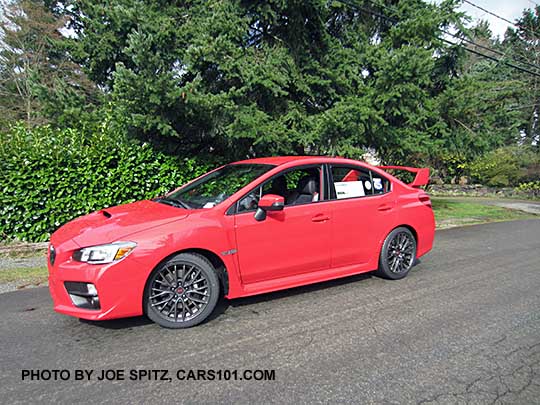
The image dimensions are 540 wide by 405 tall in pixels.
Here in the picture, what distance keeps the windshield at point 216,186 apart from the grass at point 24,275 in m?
2.31

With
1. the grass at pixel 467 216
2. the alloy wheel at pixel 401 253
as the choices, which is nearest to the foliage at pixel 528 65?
the grass at pixel 467 216

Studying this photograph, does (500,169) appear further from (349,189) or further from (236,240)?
(236,240)

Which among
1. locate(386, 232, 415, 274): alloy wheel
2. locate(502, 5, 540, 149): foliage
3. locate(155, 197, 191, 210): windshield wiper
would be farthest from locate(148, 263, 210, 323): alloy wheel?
locate(502, 5, 540, 149): foliage

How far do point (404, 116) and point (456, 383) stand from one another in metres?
7.13

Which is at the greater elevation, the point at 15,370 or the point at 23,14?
the point at 23,14

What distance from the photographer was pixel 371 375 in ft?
8.37

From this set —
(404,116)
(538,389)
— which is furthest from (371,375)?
(404,116)

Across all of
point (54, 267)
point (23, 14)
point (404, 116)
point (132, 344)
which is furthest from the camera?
point (23, 14)

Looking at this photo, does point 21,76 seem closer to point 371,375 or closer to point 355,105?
point 355,105

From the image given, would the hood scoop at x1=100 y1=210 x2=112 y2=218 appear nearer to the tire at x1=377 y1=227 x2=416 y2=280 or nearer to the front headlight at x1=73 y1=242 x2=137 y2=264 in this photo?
the front headlight at x1=73 y1=242 x2=137 y2=264

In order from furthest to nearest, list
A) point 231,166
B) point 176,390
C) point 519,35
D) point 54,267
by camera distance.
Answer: point 519,35 < point 231,166 < point 54,267 < point 176,390

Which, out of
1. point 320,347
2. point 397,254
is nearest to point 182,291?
point 320,347

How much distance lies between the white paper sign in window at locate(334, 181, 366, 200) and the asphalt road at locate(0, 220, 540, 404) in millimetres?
1170

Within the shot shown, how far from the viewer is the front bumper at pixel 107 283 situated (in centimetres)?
297
